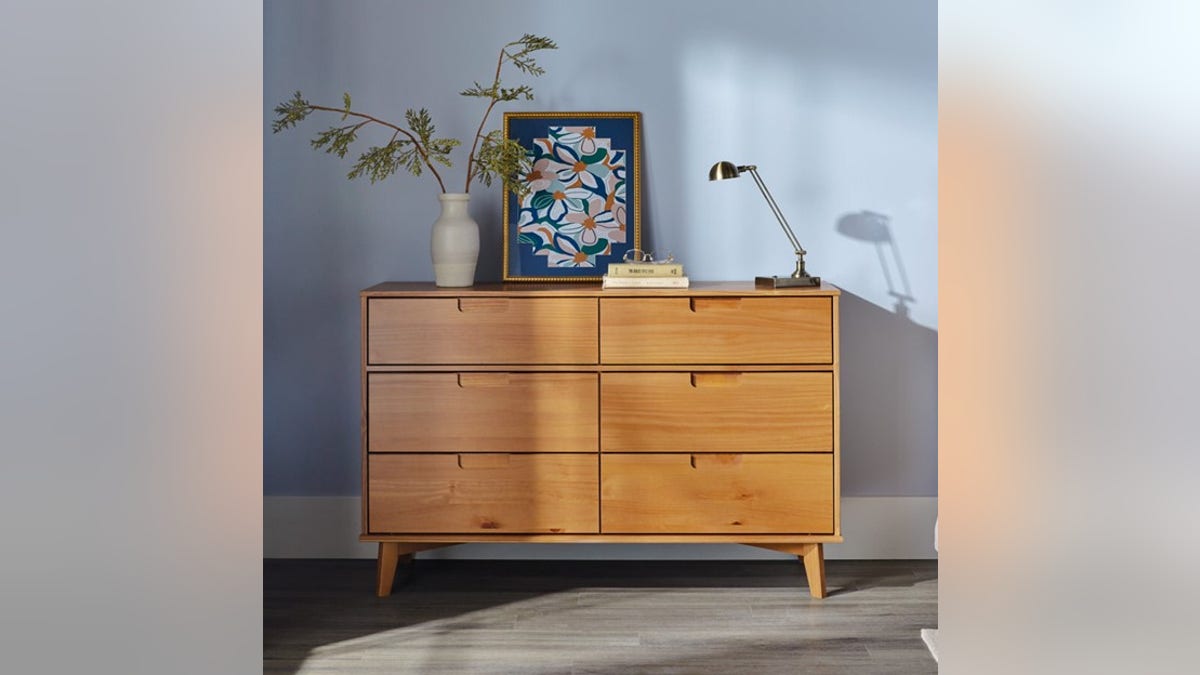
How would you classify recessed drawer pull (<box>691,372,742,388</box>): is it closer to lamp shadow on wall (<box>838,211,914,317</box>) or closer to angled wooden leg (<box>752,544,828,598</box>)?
angled wooden leg (<box>752,544,828,598</box>)

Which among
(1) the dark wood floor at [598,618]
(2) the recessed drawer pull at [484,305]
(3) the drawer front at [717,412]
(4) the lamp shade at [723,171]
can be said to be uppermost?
(4) the lamp shade at [723,171]

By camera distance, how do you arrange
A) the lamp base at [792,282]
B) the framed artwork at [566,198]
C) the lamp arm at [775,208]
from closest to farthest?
the lamp base at [792,282]
the lamp arm at [775,208]
the framed artwork at [566,198]

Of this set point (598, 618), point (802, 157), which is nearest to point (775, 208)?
point (802, 157)

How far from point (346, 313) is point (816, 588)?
1594mm

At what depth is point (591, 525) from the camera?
276 centimetres

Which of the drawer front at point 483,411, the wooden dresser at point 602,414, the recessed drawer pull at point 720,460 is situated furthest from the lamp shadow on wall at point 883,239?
the drawer front at point 483,411

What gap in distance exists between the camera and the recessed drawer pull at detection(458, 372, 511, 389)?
2.74 m

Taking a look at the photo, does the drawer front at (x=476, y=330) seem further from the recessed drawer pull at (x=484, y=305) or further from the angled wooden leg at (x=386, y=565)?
the angled wooden leg at (x=386, y=565)

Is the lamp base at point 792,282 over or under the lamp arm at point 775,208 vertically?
under

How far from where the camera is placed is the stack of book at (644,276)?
2.82 meters

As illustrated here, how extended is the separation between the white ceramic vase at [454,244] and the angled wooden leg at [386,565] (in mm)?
722

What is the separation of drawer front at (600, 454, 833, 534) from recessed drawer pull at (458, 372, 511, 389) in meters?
0.34
